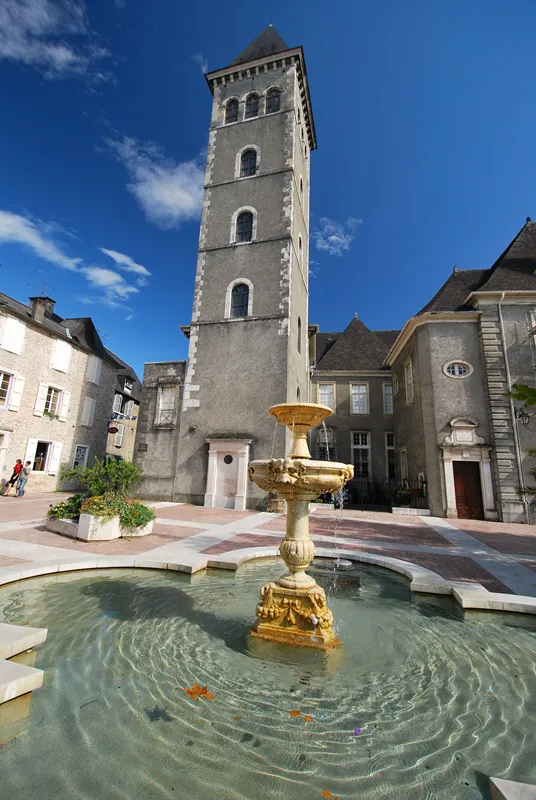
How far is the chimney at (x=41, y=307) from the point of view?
820 inches

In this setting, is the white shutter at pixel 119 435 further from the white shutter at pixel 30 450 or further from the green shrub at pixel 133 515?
the green shrub at pixel 133 515

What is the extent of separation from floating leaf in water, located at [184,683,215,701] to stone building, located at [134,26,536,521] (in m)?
12.6

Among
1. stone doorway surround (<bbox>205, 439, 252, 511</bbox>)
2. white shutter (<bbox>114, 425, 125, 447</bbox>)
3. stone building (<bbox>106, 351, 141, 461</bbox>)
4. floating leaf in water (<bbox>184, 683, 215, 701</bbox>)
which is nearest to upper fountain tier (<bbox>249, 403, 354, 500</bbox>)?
floating leaf in water (<bbox>184, 683, 215, 701</bbox>)

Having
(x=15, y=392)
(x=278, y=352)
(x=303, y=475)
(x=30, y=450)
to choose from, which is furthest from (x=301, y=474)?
(x=30, y=450)

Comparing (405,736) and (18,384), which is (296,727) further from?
(18,384)

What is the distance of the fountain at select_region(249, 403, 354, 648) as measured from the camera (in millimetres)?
3807

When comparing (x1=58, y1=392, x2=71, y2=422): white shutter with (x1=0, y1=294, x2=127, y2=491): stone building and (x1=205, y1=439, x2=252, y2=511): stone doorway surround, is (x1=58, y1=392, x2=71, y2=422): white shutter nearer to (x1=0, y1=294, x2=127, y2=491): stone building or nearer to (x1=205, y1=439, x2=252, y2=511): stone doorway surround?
(x1=0, y1=294, x2=127, y2=491): stone building

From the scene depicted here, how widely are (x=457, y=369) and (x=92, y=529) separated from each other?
15.9 metres

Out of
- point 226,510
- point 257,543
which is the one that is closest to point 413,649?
point 257,543

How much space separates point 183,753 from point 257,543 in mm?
6346

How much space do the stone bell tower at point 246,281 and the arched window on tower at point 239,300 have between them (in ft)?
0.18

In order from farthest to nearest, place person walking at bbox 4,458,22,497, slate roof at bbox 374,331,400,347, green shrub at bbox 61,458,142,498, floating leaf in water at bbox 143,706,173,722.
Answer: slate roof at bbox 374,331,400,347
person walking at bbox 4,458,22,497
green shrub at bbox 61,458,142,498
floating leaf in water at bbox 143,706,173,722

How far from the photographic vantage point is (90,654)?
3.22 metres

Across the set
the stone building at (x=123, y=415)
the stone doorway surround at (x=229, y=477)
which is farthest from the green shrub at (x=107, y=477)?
the stone building at (x=123, y=415)
